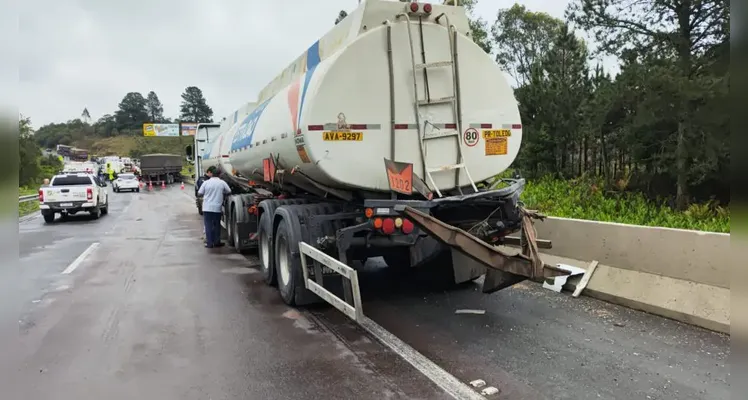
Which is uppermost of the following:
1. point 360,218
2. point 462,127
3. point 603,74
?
point 603,74

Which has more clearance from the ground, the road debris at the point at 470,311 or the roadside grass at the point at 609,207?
the roadside grass at the point at 609,207

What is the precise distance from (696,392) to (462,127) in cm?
375

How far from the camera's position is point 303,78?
730 centimetres

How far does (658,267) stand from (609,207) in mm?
5203

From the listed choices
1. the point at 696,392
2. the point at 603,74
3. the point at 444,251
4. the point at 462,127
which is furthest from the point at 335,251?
the point at 603,74

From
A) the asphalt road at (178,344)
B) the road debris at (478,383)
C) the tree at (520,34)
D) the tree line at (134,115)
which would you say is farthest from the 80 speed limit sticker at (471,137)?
the tree line at (134,115)

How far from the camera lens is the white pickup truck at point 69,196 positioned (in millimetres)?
20125

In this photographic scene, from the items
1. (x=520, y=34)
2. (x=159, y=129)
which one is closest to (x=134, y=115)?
(x=159, y=129)

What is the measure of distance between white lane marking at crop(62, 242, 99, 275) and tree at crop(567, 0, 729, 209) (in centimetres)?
1147

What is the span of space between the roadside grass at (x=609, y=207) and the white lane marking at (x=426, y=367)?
487 cm

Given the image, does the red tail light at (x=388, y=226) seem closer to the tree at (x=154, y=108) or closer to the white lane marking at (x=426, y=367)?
the white lane marking at (x=426, y=367)

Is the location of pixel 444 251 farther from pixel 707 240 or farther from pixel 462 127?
pixel 707 240

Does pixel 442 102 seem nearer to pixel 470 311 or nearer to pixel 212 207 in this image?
pixel 470 311

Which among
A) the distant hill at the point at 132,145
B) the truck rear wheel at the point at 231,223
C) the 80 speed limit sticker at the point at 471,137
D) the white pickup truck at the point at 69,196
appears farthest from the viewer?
the distant hill at the point at 132,145
